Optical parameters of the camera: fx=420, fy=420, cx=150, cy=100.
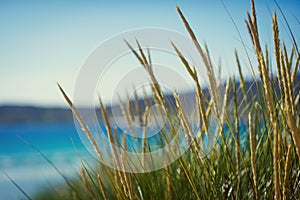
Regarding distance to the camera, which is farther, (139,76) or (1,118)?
(1,118)

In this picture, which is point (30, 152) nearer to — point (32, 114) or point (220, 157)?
point (32, 114)

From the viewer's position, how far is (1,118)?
3125 cm

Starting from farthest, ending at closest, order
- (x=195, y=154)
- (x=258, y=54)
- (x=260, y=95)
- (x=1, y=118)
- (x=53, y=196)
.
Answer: (x=1, y=118) < (x=53, y=196) < (x=260, y=95) < (x=195, y=154) < (x=258, y=54)

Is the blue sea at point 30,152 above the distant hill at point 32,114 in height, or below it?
below

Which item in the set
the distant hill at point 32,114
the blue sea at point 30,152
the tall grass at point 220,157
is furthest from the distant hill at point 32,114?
the tall grass at point 220,157

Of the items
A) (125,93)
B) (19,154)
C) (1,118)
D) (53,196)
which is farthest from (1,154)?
(125,93)

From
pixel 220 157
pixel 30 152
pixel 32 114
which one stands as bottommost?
pixel 30 152

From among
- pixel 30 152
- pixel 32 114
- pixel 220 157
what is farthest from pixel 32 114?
pixel 220 157

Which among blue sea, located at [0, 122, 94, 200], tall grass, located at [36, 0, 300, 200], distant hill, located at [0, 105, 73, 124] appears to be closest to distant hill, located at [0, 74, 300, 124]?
distant hill, located at [0, 105, 73, 124]

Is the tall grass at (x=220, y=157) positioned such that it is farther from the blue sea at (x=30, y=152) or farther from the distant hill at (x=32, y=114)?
the distant hill at (x=32, y=114)

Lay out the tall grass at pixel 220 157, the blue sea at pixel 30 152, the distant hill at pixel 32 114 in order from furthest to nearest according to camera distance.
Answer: the distant hill at pixel 32 114 → the blue sea at pixel 30 152 → the tall grass at pixel 220 157

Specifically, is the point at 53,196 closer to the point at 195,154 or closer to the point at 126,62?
the point at 126,62

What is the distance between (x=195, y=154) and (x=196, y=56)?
35cm

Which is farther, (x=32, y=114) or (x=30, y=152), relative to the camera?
(x=32, y=114)
